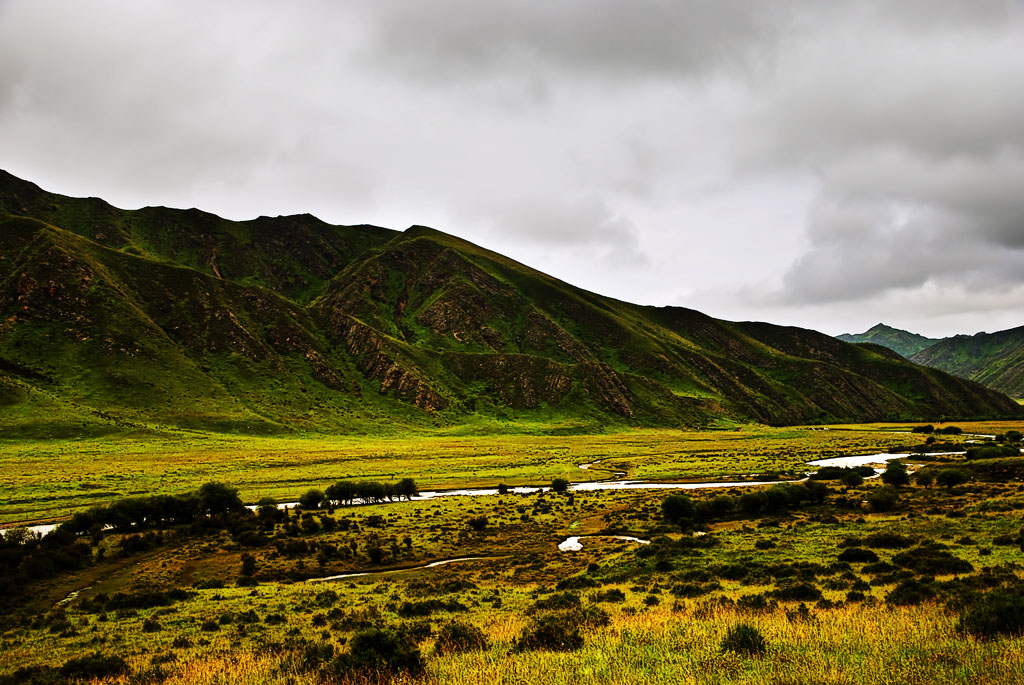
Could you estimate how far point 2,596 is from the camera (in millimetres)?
38906

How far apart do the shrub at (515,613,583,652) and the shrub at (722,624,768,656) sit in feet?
14.7

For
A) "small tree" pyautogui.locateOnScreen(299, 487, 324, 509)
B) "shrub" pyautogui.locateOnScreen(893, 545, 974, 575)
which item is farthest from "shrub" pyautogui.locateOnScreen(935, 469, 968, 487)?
"small tree" pyautogui.locateOnScreen(299, 487, 324, 509)

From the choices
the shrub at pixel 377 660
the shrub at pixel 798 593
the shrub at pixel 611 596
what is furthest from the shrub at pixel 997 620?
the shrub at pixel 611 596

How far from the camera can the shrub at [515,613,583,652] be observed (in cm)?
1759

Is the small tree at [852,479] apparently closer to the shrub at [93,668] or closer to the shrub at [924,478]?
the shrub at [924,478]

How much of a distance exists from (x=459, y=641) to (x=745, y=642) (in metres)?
9.91

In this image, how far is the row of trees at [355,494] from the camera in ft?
245

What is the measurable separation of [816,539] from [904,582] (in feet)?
59.0

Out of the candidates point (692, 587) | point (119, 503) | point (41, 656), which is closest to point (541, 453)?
point (119, 503)

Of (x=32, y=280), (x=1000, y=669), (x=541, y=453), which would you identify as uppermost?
(x=32, y=280)

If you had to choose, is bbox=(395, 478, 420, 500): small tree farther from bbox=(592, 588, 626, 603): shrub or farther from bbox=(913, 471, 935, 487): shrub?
bbox=(913, 471, 935, 487): shrub

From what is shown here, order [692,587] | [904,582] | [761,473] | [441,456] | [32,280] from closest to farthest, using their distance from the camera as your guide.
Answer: [904,582] < [692,587] < [761,473] < [441,456] < [32,280]

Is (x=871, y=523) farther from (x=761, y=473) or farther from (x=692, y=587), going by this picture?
(x=761, y=473)

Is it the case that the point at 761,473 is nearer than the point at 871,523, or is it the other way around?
the point at 871,523
